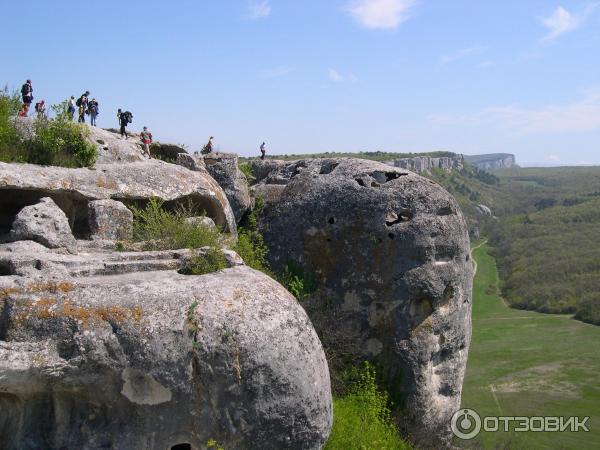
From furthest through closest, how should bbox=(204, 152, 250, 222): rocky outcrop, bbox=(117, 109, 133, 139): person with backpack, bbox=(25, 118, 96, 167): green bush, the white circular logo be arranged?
bbox=(117, 109, 133, 139): person with backpack < bbox=(204, 152, 250, 222): rocky outcrop < the white circular logo < bbox=(25, 118, 96, 167): green bush

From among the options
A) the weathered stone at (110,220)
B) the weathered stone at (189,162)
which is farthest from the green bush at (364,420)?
the weathered stone at (189,162)

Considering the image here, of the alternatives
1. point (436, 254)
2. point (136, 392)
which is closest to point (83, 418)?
point (136, 392)

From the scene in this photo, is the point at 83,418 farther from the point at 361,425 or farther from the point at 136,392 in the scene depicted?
the point at 361,425

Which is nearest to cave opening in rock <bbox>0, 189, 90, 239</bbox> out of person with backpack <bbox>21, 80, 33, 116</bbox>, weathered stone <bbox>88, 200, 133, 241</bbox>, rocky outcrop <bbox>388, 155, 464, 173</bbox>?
weathered stone <bbox>88, 200, 133, 241</bbox>

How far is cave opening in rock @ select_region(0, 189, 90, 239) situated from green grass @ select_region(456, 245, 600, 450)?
1157 centimetres

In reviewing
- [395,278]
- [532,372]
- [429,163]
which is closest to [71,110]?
[395,278]

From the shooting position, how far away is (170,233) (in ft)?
34.4

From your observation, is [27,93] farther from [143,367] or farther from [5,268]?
[143,367]

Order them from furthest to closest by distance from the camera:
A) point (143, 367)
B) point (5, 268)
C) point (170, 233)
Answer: point (170, 233) < point (5, 268) < point (143, 367)

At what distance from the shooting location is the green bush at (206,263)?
29.8 ft

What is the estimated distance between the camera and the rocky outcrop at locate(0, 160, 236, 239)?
10609 millimetres

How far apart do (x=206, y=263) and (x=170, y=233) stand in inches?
64.5

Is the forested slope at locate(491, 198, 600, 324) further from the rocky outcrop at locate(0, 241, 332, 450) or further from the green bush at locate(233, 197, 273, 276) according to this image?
the rocky outcrop at locate(0, 241, 332, 450)

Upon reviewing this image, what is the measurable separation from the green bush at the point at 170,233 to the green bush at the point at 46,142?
6.00ft
